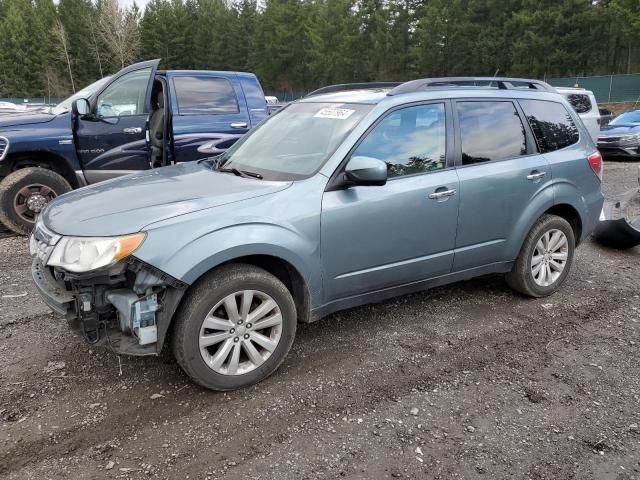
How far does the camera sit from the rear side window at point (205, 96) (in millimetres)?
6895

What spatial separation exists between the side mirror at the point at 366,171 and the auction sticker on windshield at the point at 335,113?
53cm

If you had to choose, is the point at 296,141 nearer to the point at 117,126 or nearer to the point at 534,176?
the point at 534,176

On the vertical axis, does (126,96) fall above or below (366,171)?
above

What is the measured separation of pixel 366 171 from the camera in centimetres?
320

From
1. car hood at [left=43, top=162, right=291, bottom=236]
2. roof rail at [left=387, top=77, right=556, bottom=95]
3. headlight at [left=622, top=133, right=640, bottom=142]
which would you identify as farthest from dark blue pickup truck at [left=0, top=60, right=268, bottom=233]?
headlight at [left=622, top=133, right=640, bottom=142]

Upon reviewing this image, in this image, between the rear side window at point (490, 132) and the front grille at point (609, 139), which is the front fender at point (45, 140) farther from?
the front grille at point (609, 139)

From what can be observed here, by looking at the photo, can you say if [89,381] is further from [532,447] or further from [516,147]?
[516,147]

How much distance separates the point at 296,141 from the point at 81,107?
395cm

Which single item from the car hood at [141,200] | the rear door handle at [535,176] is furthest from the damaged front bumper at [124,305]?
the rear door handle at [535,176]

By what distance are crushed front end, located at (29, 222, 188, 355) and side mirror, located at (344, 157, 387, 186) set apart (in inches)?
48.3

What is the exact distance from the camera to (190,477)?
243 centimetres

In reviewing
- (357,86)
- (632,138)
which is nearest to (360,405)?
(357,86)

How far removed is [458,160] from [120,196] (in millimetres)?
2429

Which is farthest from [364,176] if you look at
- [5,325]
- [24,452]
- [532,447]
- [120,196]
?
[5,325]
